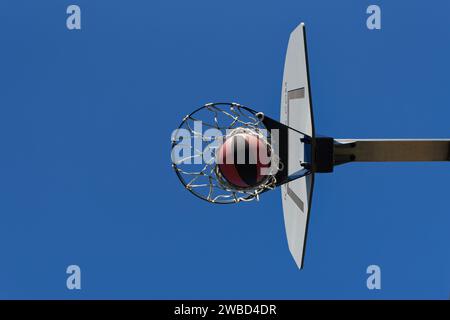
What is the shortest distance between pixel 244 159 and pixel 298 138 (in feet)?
1.87

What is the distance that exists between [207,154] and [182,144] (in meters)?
0.27

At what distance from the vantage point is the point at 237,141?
5.43 m

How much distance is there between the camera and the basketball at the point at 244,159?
537 cm

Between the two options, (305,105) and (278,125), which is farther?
(278,125)

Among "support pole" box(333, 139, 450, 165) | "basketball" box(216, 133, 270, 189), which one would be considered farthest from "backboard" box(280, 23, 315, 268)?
"support pole" box(333, 139, 450, 165)

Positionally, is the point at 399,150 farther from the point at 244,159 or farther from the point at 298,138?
the point at 244,159

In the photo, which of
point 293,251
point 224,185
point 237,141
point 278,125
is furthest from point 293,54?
point 293,251

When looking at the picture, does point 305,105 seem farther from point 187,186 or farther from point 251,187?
point 187,186

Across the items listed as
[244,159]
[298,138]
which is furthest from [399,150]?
[244,159]

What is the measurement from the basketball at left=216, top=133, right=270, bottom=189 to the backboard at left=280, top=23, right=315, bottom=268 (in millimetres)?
320

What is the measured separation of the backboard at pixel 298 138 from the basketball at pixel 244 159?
0.32 meters

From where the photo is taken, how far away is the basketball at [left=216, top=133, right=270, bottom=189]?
5367 millimetres

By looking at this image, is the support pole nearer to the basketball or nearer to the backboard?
the backboard

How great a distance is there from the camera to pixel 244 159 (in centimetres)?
535
